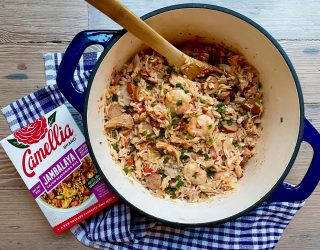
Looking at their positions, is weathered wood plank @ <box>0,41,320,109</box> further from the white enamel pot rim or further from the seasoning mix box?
the white enamel pot rim

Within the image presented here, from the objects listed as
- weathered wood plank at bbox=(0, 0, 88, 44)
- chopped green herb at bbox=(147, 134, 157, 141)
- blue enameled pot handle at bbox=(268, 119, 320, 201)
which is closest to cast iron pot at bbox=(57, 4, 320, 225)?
blue enameled pot handle at bbox=(268, 119, 320, 201)

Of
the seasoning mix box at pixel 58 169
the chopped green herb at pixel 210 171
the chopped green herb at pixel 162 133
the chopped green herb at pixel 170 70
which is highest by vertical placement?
the chopped green herb at pixel 170 70

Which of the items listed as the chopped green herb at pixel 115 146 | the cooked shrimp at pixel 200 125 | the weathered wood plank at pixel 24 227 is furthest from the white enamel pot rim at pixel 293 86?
the weathered wood plank at pixel 24 227

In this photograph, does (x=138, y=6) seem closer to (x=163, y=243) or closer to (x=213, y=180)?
(x=213, y=180)

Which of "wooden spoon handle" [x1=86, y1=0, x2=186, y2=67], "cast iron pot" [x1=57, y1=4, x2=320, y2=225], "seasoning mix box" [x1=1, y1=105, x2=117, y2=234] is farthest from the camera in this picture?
"seasoning mix box" [x1=1, y1=105, x2=117, y2=234]

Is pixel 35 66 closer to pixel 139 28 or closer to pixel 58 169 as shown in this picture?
pixel 58 169

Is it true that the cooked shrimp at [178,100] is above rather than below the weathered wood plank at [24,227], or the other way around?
above

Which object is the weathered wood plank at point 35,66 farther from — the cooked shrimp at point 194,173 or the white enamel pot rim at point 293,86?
the cooked shrimp at point 194,173
